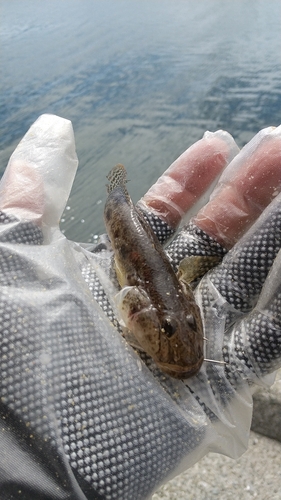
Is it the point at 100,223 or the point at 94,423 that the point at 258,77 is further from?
the point at 94,423

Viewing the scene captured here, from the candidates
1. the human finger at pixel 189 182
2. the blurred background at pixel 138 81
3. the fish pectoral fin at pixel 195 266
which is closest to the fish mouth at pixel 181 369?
the fish pectoral fin at pixel 195 266

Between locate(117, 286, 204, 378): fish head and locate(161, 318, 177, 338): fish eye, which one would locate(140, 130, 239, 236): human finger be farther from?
locate(161, 318, 177, 338): fish eye

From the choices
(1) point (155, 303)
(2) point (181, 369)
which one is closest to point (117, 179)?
(1) point (155, 303)

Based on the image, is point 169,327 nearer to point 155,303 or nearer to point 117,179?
point 155,303

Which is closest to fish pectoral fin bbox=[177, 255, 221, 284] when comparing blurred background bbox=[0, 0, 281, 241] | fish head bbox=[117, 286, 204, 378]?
fish head bbox=[117, 286, 204, 378]

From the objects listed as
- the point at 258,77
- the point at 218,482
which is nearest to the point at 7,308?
the point at 218,482

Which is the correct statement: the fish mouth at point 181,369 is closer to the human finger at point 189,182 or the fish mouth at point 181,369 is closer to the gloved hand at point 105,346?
the gloved hand at point 105,346
